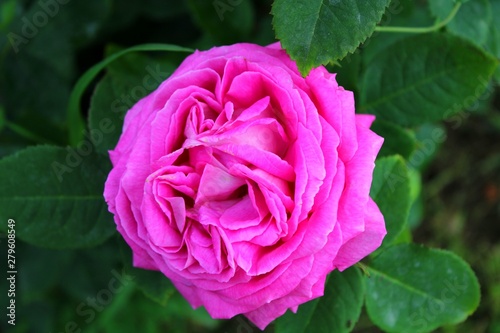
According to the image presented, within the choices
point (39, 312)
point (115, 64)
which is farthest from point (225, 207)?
point (39, 312)

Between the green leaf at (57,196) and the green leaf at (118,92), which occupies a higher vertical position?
the green leaf at (118,92)

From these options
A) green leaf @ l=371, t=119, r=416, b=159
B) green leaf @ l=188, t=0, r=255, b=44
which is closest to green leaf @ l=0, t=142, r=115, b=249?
green leaf @ l=188, t=0, r=255, b=44

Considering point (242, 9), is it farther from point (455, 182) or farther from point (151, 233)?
point (455, 182)

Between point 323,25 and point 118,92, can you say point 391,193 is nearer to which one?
point 323,25

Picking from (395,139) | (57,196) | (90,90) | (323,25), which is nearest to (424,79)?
(395,139)

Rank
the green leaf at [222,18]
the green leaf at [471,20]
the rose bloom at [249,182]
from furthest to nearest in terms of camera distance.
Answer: the green leaf at [222,18]
the green leaf at [471,20]
the rose bloom at [249,182]

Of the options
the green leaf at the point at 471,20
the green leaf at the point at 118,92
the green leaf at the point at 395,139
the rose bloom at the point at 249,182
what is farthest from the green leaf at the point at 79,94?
the green leaf at the point at 471,20

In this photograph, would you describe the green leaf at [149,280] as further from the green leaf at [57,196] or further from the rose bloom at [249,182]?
the rose bloom at [249,182]
